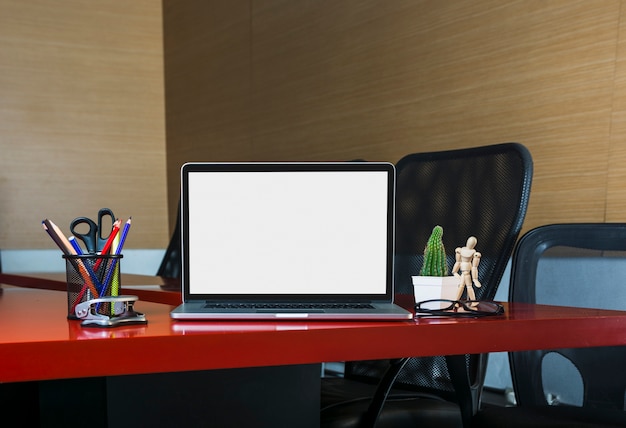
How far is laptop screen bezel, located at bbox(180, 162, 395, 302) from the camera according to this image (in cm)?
127

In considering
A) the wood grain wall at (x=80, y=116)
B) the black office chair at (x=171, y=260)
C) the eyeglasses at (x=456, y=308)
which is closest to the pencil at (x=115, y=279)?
the eyeglasses at (x=456, y=308)

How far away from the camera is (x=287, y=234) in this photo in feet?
4.24

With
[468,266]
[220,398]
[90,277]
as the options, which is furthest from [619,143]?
[90,277]

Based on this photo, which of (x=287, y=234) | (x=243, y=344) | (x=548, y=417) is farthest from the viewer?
(x=548, y=417)

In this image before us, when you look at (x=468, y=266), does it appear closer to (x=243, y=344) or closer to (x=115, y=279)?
(x=243, y=344)

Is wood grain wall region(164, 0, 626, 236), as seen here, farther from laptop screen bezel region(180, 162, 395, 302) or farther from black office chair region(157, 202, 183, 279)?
laptop screen bezel region(180, 162, 395, 302)

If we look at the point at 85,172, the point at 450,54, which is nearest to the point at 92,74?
the point at 85,172

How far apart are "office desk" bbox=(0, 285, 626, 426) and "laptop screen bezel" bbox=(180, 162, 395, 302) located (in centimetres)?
10

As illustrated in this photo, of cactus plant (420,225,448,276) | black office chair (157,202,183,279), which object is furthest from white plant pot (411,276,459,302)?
black office chair (157,202,183,279)

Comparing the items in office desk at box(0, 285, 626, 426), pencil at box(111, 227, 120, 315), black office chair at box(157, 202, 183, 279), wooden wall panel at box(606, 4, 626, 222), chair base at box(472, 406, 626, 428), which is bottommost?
chair base at box(472, 406, 626, 428)

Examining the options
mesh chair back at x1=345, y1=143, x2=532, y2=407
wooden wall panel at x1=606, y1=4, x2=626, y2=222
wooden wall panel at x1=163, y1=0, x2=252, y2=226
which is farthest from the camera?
wooden wall panel at x1=163, y1=0, x2=252, y2=226

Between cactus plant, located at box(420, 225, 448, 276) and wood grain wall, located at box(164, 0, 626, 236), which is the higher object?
wood grain wall, located at box(164, 0, 626, 236)

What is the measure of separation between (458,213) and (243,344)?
112cm

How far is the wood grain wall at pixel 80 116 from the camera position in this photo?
16.0 ft
